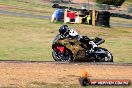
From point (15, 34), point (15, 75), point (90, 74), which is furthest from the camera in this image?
point (15, 34)

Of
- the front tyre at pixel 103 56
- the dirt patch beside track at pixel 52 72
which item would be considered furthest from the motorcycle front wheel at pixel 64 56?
the dirt patch beside track at pixel 52 72

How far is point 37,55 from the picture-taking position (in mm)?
20453

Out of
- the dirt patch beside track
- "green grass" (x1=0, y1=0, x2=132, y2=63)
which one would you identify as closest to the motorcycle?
the dirt patch beside track

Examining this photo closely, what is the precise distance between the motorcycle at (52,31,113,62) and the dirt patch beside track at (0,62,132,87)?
4.40ft

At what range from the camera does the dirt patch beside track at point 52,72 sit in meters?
12.9

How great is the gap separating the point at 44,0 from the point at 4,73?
52.1 meters

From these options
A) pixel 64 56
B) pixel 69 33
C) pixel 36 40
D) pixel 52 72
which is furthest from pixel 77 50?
pixel 36 40

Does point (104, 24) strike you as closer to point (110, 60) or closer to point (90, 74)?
point (110, 60)

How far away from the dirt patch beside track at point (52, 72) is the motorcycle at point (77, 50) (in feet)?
4.40

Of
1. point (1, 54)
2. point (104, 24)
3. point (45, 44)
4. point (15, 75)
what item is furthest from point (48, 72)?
point (104, 24)

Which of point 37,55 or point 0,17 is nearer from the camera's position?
point 37,55

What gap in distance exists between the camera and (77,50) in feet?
56.9

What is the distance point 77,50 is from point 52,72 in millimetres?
3530

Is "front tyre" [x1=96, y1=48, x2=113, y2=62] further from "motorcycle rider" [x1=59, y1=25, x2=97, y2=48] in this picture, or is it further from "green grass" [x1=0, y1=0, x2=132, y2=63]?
"green grass" [x1=0, y1=0, x2=132, y2=63]
